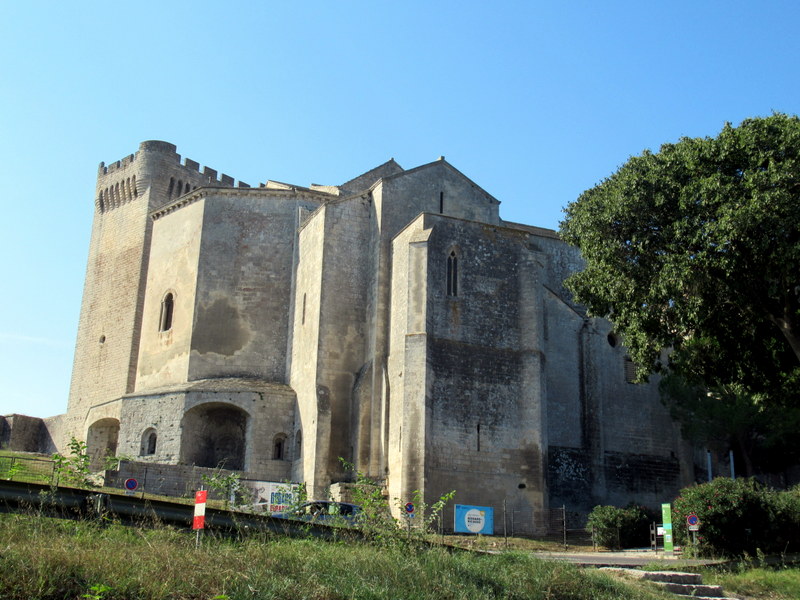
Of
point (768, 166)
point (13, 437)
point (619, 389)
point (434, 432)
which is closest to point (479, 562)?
point (768, 166)

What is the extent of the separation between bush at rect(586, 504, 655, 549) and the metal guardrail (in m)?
11.5

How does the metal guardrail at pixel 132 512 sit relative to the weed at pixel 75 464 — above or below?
below

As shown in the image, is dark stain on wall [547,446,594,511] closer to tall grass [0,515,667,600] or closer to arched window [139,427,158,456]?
arched window [139,427,158,456]

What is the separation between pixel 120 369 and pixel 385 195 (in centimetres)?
1555

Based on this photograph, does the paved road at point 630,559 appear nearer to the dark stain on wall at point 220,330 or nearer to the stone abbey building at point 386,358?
the stone abbey building at point 386,358

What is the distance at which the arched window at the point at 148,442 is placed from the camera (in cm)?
3039

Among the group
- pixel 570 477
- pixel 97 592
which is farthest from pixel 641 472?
pixel 97 592

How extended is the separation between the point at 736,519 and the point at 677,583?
5.09m

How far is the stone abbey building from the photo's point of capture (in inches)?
1029

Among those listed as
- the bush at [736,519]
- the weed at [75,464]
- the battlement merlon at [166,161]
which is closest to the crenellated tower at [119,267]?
the battlement merlon at [166,161]

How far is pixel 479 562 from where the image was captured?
1218cm

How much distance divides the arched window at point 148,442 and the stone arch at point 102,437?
11.6 feet

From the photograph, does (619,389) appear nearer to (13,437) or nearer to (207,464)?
(207,464)

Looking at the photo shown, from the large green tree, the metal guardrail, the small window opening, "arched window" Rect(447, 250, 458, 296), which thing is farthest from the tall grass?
the small window opening
